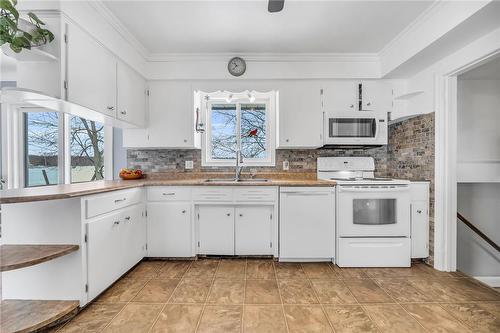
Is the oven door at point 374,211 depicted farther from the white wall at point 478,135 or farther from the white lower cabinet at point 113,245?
the white lower cabinet at point 113,245

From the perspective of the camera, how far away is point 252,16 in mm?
2156

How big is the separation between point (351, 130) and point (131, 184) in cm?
255

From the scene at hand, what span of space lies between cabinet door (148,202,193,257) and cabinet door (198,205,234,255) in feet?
0.46

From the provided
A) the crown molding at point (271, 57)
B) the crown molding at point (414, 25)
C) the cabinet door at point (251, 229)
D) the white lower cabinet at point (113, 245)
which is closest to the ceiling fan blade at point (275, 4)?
the crown molding at point (271, 57)

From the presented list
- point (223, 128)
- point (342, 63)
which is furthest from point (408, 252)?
point (223, 128)

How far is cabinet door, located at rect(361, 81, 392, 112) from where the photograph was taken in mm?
2926

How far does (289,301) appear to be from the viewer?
6.03 feet

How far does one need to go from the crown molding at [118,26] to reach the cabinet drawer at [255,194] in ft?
6.37

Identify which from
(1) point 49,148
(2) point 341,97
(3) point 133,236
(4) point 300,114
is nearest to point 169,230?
(3) point 133,236

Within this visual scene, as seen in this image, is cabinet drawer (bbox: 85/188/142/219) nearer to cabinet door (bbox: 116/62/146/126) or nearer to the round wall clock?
cabinet door (bbox: 116/62/146/126)

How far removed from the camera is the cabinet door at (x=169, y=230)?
2598 mm

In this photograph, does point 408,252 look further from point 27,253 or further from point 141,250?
point 27,253

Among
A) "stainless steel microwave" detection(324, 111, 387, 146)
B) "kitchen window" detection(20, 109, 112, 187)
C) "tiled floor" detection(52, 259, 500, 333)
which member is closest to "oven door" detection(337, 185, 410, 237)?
"tiled floor" detection(52, 259, 500, 333)

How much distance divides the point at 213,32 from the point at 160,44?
0.69m
